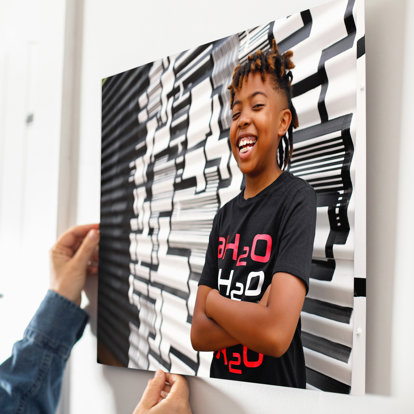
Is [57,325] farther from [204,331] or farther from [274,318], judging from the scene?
[274,318]

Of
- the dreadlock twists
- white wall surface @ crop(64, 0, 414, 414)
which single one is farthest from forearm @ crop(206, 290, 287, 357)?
the dreadlock twists

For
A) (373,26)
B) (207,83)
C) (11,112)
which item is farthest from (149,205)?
(11,112)

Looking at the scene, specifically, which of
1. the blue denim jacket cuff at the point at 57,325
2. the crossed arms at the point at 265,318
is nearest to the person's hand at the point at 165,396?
the crossed arms at the point at 265,318

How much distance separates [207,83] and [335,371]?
49 centimetres

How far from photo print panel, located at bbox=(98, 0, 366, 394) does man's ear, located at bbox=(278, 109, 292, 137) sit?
16mm

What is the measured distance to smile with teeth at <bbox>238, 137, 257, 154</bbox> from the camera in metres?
0.71

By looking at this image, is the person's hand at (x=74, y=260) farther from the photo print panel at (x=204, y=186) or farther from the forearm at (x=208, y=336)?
the forearm at (x=208, y=336)

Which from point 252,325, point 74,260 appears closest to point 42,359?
point 74,260

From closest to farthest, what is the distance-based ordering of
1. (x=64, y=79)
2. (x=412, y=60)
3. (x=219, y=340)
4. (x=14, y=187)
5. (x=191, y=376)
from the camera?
(x=412, y=60), (x=219, y=340), (x=191, y=376), (x=64, y=79), (x=14, y=187)

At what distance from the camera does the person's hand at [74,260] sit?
1029mm

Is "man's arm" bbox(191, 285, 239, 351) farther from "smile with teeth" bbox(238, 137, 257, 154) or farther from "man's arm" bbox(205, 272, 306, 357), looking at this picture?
"smile with teeth" bbox(238, 137, 257, 154)

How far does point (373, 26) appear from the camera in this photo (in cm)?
65

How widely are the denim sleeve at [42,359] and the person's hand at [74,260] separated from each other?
1.0 inches

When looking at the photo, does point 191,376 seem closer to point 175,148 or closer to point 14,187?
point 175,148
